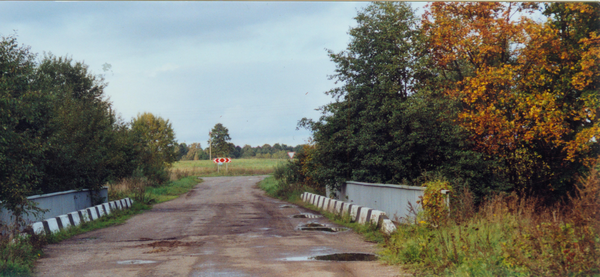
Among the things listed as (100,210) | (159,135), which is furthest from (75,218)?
(159,135)

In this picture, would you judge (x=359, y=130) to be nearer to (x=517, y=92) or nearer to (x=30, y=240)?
(x=517, y=92)

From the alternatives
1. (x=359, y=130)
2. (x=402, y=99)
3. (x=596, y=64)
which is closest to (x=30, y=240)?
(x=359, y=130)

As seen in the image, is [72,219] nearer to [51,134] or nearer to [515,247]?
[51,134]

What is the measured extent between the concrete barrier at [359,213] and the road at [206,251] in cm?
75

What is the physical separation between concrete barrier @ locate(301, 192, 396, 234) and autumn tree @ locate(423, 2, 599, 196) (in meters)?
6.14

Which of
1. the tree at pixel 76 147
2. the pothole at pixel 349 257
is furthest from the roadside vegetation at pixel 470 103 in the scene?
the tree at pixel 76 147

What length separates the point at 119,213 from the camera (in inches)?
767

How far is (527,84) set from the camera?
1959 centimetres

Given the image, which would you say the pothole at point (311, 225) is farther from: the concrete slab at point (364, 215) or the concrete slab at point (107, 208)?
the concrete slab at point (107, 208)

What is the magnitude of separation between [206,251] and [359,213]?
6119 millimetres

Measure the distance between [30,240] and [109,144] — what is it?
1258 centimetres

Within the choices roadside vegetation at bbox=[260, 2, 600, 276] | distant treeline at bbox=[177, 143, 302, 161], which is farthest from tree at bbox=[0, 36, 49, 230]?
distant treeline at bbox=[177, 143, 302, 161]

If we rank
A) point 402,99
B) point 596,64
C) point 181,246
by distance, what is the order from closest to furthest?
point 181,246 < point 596,64 < point 402,99

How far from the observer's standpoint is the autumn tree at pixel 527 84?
18.7m
